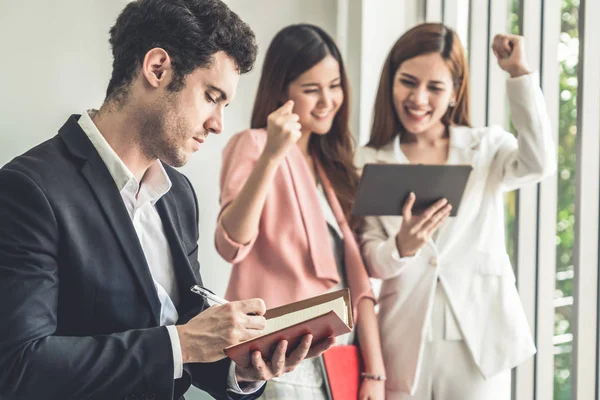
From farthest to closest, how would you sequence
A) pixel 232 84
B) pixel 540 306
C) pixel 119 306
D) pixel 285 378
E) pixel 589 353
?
pixel 540 306 → pixel 589 353 → pixel 285 378 → pixel 232 84 → pixel 119 306

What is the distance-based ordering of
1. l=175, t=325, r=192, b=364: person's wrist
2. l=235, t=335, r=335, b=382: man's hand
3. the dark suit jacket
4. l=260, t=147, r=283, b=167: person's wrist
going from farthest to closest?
l=260, t=147, r=283, b=167: person's wrist < l=235, t=335, r=335, b=382: man's hand < l=175, t=325, r=192, b=364: person's wrist < the dark suit jacket

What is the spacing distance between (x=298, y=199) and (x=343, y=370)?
1.52 feet

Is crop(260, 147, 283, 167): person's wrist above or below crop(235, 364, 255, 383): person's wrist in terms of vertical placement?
above

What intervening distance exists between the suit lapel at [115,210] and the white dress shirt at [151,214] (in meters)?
0.02

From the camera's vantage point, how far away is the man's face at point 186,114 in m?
1.39

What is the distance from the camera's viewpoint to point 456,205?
6.86 ft

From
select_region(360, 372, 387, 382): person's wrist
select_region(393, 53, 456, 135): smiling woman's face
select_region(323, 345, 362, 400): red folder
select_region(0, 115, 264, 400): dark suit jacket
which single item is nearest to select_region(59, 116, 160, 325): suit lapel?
select_region(0, 115, 264, 400): dark suit jacket

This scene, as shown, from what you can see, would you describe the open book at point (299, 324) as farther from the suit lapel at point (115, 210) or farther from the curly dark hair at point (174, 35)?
the curly dark hair at point (174, 35)

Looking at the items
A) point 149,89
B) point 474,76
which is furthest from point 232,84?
point 474,76

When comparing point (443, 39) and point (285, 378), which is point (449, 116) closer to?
point (443, 39)

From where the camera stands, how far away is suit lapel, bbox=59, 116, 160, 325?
132 centimetres

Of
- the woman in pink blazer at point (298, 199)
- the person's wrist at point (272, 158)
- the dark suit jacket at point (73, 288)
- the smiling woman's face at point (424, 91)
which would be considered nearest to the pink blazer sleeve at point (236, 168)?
the woman in pink blazer at point (298, 199)

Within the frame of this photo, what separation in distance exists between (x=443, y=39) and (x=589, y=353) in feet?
3.11

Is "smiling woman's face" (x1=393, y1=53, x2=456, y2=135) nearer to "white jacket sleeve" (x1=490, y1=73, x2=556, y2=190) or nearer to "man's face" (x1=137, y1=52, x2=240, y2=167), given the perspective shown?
"white jacket sleeve" (x1=490, y1=73, x2=556, y2=190)
